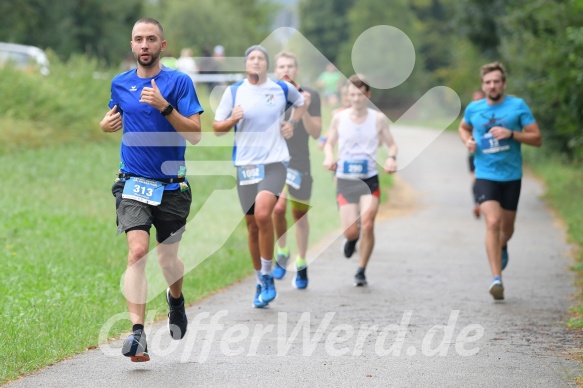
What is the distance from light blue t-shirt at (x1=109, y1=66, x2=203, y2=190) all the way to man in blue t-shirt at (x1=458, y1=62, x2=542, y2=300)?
4017 mm

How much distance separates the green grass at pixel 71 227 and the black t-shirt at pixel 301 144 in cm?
133

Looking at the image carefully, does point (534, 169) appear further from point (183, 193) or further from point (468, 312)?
point (183, 193)

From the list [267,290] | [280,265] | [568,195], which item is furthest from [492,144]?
[568,195]

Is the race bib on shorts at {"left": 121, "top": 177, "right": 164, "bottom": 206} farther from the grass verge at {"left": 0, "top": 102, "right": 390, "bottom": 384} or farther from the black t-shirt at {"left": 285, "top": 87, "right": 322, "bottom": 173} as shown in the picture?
the black t-shirt at {"left": 285, "top": 87, "right": 322, "bottom": 173}

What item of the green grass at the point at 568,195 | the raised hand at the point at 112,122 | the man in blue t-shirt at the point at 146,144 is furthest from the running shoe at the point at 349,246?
the raised hand at the point at 112,122

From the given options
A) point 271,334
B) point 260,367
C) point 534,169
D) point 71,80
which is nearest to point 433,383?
point 260,367

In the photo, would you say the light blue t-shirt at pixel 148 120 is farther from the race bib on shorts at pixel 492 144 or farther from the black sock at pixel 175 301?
the race bib on shorts at pixel 492 144

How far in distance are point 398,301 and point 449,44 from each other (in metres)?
73.4

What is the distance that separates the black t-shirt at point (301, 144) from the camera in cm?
1178

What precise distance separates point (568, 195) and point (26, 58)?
46.8ft

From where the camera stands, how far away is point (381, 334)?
859 centimetres

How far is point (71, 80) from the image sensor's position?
82.3 ft

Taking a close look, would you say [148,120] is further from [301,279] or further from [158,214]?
[301,279]

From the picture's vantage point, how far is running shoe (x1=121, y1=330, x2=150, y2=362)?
6922 mm
